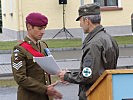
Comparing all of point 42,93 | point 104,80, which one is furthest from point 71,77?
point 104,80

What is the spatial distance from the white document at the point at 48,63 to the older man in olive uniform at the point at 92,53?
85 millimetres

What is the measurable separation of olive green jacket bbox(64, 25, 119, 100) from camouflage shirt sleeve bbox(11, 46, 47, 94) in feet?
0.99

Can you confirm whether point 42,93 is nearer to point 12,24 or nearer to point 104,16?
point 104,16

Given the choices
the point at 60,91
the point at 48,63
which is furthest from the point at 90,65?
the point at 60,91

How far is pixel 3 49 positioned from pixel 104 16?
7478mm

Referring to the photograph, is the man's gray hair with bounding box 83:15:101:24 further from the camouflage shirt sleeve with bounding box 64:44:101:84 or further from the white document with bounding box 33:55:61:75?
the white document with bounding box 33:55:61:75

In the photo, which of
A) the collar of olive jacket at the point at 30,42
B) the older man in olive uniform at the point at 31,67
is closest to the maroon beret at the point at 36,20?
the older man in olive uniform at the point at 31,67

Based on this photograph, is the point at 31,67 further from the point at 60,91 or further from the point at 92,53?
the point at 60,91

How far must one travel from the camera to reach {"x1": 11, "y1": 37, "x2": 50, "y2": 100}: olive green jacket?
4336 millimetres

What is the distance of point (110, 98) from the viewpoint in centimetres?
361

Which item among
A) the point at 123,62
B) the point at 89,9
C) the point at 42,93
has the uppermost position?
the point at 89,9

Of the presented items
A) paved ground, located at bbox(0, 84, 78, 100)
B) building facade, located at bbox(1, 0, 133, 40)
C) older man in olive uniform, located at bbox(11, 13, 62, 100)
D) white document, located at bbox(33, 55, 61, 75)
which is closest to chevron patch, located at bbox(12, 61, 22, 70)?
older man in olive uniform, located at bbox(11, 13, 62, 100)

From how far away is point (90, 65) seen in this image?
4.07 m

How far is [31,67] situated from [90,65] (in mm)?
667
